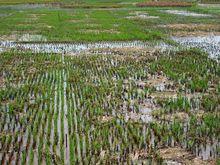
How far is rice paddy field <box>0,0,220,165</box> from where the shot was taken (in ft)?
24.6

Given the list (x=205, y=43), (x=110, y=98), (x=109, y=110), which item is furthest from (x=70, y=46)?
(x=109, y=110)

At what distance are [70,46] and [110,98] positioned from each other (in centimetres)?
825

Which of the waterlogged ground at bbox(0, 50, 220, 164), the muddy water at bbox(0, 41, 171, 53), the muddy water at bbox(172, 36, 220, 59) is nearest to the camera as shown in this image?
the waterlogged ground at bbox(0, 50, 220, 164)

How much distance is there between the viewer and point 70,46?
18562mm

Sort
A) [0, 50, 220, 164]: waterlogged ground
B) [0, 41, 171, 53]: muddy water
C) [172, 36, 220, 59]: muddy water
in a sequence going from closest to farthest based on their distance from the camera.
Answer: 1. [0, 50, 220, 164]: waterlogged ground
2. [172, 36, 220, 59]: muddy water
3. [0, 41, 171, 53]: muddy water

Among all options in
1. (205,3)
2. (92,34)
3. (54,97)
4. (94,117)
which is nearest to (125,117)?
(94,117)

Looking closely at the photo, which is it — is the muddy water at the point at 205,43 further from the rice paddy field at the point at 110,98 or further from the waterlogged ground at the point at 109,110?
the waterlogged ground at the point at 109,110

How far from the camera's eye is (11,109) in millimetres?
9742

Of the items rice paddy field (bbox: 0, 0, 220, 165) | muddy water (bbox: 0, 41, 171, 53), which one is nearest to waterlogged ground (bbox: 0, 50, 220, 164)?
rice paddy field (bbox: 0, 0, 220, 165)

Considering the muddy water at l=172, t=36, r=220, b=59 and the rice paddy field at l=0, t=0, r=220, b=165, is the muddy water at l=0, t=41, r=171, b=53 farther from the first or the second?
the muddy water at l=172, t=36, r=220, b=59

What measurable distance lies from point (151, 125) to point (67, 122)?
1623 mm

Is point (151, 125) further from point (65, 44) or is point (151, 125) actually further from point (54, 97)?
point (65, 44)

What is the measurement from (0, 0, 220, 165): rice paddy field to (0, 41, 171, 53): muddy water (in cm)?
4

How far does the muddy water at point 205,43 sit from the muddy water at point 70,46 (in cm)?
111
